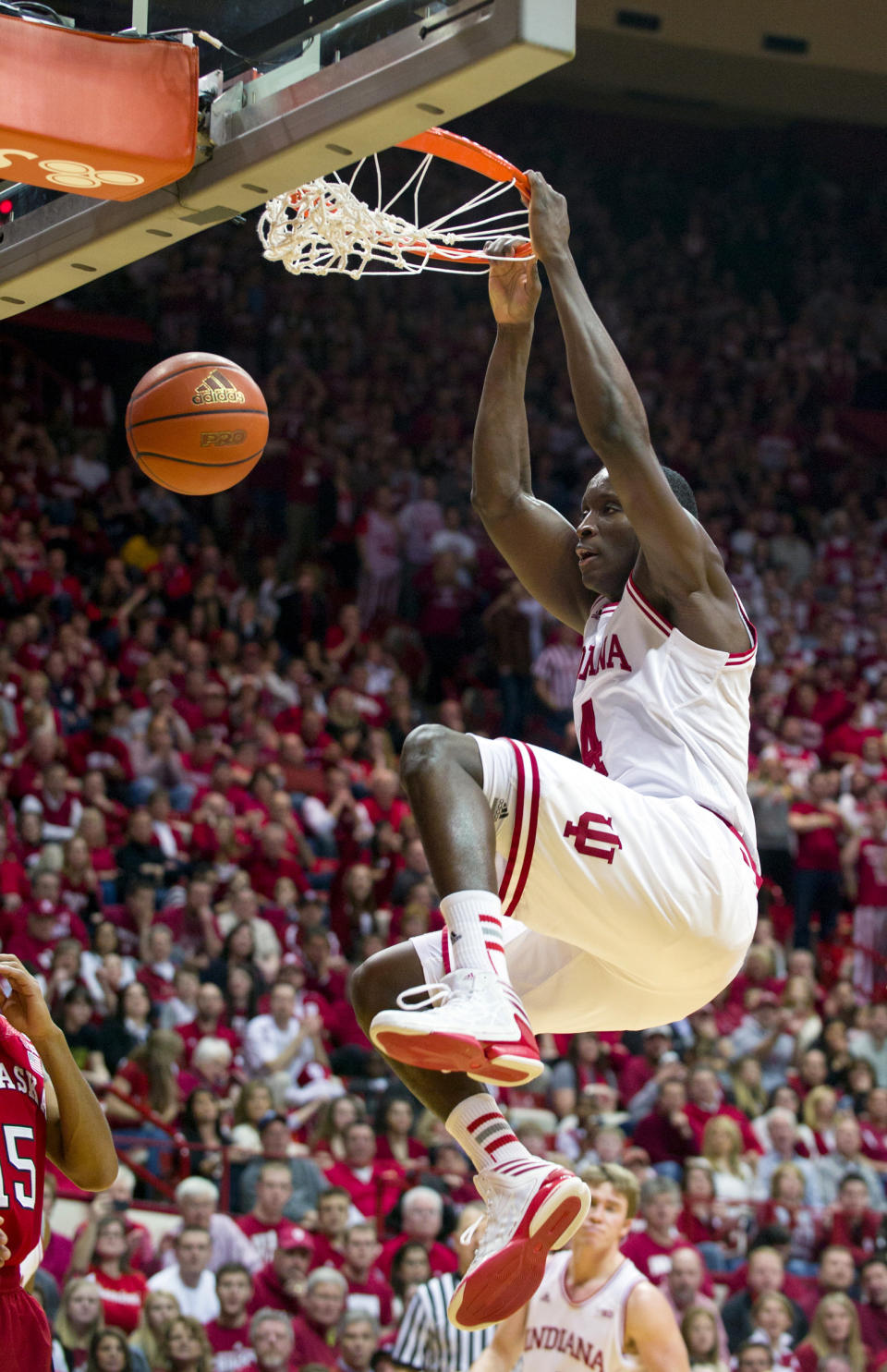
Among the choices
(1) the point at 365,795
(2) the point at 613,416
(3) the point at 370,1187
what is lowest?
(1) the point at 365,795

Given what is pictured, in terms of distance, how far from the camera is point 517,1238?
3.98m

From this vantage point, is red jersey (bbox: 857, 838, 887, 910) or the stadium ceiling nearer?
red jersey (bbox: 857, 838, 887, 910)

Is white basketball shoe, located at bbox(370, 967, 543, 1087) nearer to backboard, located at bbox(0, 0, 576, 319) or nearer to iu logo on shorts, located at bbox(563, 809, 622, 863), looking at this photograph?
iu logo on shorts, located at bbox(563, 809, 622, 863)

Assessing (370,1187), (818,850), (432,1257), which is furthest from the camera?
(818,850)

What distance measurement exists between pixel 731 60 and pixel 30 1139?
1830 cm

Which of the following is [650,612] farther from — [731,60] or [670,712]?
[731,60]

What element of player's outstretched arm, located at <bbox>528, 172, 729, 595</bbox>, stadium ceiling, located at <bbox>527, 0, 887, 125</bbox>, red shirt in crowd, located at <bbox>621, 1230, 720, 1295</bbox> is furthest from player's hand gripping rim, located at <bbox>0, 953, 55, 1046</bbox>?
stadium ceiling, located at <bbox>527, 0, 887, 125</bbox>

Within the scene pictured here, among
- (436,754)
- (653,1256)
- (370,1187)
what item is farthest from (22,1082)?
(653,1256)

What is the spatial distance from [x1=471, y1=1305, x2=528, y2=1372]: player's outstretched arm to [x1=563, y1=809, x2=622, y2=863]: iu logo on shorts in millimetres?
3174

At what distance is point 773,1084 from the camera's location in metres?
11.1

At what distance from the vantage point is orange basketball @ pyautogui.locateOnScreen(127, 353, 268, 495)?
5.05 meters

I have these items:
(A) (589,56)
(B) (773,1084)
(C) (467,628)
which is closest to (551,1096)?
(B) (773,1084)

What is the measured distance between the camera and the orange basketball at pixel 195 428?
5.05 metres

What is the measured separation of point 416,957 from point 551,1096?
6.08 m
